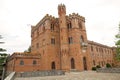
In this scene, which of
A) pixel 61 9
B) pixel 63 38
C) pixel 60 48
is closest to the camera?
pixel 63 38

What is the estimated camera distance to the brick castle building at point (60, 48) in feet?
106

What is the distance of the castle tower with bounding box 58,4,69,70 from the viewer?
32.8 metres

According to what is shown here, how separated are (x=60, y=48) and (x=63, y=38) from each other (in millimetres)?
3012

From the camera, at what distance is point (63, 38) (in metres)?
34.0

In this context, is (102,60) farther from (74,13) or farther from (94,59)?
(74,13)

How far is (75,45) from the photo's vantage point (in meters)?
33.2

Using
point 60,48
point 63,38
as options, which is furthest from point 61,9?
point 60,48

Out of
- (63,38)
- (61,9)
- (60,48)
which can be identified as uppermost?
(61,9)

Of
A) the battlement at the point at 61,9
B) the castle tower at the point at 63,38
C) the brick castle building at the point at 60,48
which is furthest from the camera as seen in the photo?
the battlement at the point at 61,9

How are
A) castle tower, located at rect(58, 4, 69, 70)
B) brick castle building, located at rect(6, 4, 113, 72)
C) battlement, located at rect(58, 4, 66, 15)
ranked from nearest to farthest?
brick castle building, located at rect(6, 4, 113, 72)
castle tower, located at rect(58, 4, 69, 70)
battlement, located at rect(58, 4, 66, 15)

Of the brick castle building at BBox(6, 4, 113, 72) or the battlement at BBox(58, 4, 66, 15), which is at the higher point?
the battlement at BBox(58, 4, 66, 15)

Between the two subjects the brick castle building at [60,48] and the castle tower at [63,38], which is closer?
the brick castle building at [60,48]

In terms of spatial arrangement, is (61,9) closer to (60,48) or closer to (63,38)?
(63,38)

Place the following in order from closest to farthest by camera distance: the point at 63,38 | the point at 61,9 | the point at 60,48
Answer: the point at 63,38
the point at 60,48
the point at 61,9
